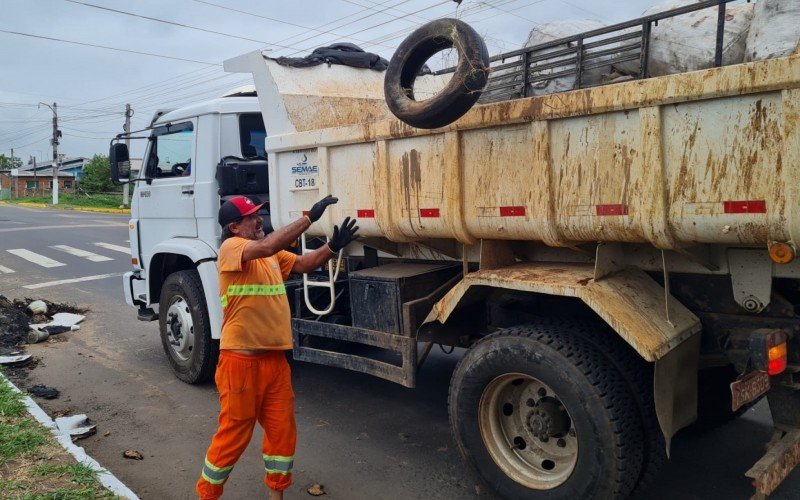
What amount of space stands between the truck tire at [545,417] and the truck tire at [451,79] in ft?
3.82

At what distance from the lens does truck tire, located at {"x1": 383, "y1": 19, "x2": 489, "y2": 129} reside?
10.4 ft

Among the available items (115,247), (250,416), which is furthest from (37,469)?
(115,247)

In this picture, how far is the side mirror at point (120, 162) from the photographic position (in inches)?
241

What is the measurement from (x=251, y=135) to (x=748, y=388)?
4284 millimetres

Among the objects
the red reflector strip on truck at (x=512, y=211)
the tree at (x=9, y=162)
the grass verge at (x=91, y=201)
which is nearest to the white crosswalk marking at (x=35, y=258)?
the red reflector strip on truck at (x=512, y=211)

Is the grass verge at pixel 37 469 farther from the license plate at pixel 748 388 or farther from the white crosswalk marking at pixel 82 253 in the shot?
the white crosswalk marking at pixel 82 253

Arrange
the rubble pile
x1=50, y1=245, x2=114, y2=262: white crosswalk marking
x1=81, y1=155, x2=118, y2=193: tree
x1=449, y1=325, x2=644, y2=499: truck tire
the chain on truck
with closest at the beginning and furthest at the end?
the chain on truck, x1=449, y1=325, x2=644, y2=499: truck tire, the rubble pile, x1=50, y1=245, x2=114, y2=262: white crosswalk marking, x1=81, y1=155, x2=118, y2=193: tree

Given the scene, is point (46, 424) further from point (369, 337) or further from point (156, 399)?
point (369, 337)

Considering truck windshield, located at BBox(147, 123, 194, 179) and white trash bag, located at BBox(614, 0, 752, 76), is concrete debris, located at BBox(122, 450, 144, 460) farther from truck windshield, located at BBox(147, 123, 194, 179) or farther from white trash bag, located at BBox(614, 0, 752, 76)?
white trash bag, located at BBox(614, 0, 752, 76)

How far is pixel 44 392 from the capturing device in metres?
5.42

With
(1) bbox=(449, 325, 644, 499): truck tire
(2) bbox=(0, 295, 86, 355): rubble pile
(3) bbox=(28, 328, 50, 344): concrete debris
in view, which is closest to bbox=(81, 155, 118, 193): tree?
(2) bbox=(0, 295, 86, 355): rubble pile

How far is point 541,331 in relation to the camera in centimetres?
322

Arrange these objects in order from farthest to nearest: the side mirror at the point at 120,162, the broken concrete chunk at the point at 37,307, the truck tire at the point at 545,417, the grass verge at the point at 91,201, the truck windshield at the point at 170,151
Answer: the grass verge at the point at 91,201 < the broken concrete chunk at the point at 37,307 < the side mirror at the point at 120,162 < the truck windshield at the point at 170,151 < the truck tire at the point at 545,417

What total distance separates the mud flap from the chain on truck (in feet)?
0.04
